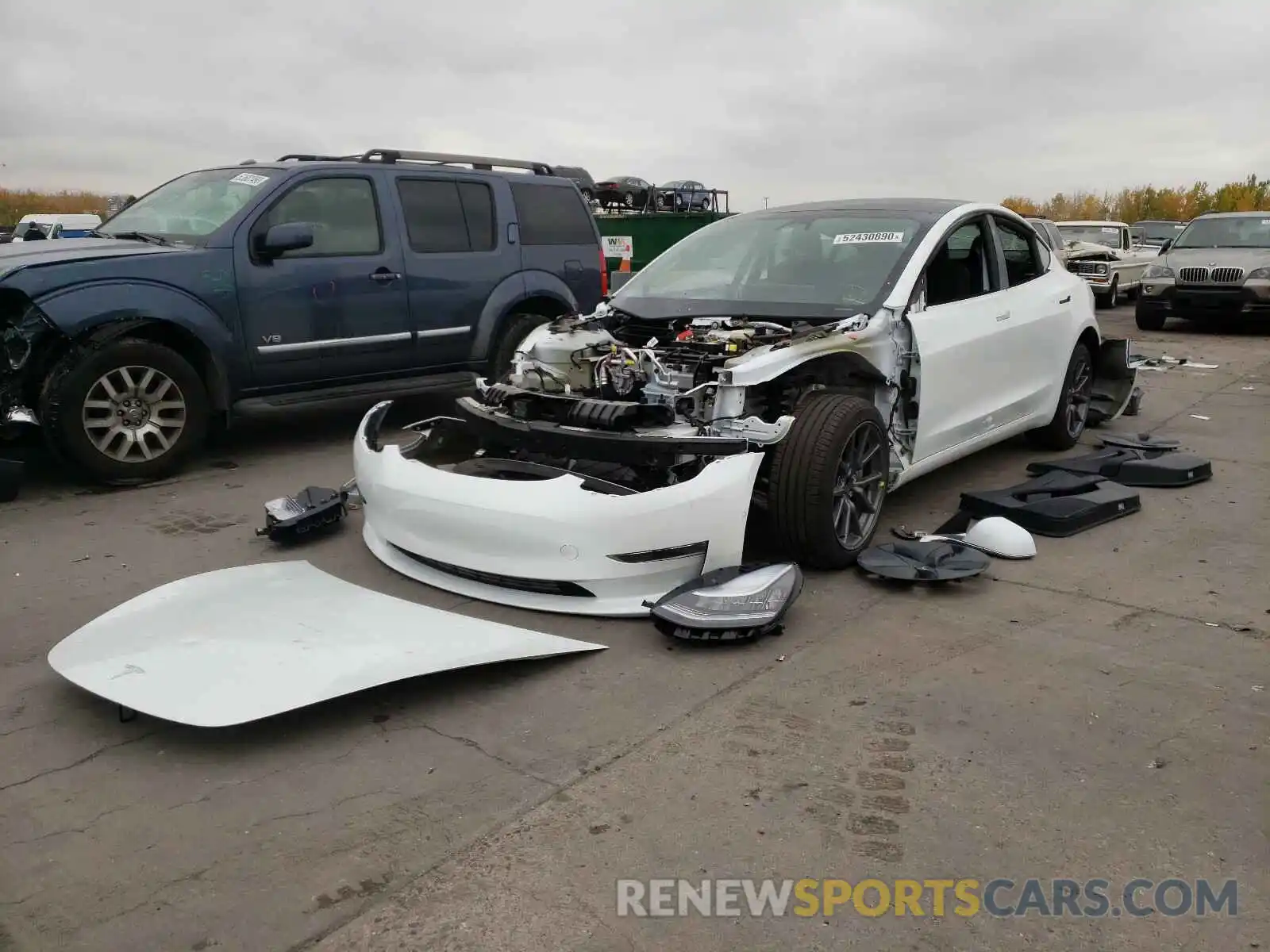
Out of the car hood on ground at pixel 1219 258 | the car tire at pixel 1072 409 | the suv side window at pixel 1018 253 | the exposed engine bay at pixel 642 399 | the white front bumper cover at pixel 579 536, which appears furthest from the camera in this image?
the car hood on ground at pixel 1219 258

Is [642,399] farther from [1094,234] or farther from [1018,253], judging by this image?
[1094,234]

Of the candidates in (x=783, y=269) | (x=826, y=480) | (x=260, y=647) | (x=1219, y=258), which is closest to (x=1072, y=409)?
(x=783, y=269)

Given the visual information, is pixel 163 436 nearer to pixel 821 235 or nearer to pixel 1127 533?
pixel 821 235

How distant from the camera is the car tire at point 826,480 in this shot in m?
4.22

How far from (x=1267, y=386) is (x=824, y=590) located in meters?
7.92

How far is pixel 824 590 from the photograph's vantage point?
14.2 feet

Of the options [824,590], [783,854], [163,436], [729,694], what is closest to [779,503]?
[824,590]

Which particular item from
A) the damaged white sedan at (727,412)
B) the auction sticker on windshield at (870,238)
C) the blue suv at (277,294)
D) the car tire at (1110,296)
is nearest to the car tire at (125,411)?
the blue suv at (277,294)

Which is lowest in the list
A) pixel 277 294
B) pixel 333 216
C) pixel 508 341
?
pixel 508 341

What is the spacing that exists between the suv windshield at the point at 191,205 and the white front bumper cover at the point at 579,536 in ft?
11.4

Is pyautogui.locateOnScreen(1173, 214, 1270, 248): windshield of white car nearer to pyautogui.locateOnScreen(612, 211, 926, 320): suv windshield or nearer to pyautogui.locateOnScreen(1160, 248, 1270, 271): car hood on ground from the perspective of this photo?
pyautogui.locateOnScreen(1160, 248, 1270, 271): car hood on ground

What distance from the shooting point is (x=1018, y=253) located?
615 cm

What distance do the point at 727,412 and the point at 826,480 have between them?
489 millimetres

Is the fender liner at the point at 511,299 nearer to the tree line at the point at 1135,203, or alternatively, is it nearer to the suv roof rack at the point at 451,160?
the suv roof rack at the point at 451,160
